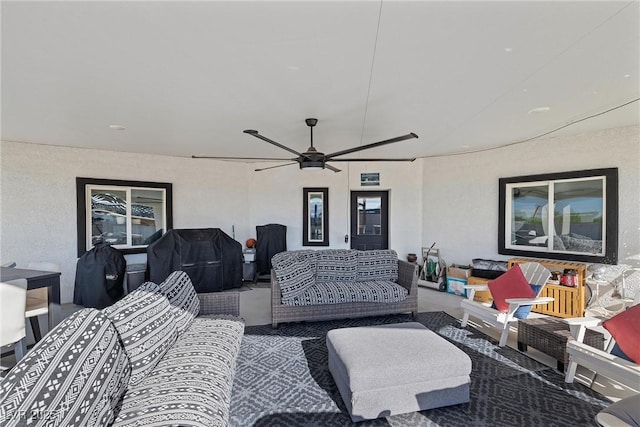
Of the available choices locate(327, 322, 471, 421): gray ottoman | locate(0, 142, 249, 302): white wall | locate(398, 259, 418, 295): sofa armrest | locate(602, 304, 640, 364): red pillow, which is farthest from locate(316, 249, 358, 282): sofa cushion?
locate(0, 142, 249, 302): white wall

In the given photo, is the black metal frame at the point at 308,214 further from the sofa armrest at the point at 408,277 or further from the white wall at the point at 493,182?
the sofa armrest at the point at 408,277

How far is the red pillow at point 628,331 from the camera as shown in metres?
2.31

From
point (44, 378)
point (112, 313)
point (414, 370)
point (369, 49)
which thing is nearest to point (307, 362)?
point (414, 370)

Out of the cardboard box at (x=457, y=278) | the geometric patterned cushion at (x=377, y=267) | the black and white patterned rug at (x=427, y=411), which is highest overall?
the geometric patterned cushion at (x=377, y=267)

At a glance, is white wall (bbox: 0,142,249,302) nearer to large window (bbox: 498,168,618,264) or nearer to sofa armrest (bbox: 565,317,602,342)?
large window (bbox: 498,168,618,264)

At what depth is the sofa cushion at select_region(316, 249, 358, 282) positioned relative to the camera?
458cm

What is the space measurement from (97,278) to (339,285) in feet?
12.4

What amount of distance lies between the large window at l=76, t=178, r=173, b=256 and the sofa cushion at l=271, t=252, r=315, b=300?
3315 millimetres

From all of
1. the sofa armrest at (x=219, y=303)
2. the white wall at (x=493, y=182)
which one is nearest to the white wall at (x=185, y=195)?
the white wall at (x=493, y=182)

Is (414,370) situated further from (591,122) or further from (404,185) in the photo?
(404,185)

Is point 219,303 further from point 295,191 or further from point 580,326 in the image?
point 295,191

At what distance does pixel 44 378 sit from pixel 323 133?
3931mm

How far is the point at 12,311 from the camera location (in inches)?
102

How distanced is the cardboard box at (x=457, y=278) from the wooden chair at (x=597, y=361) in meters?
2.54
